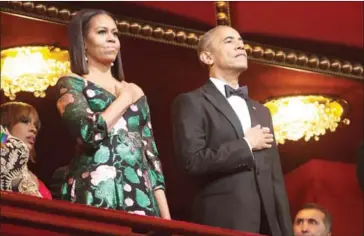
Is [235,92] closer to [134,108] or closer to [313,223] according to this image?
[134,108]

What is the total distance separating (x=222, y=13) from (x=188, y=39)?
0.20 m

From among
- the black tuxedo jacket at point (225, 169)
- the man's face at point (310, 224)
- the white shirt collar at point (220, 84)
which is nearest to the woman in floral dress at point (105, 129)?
the black tuxedo jacket at point (225, 169)

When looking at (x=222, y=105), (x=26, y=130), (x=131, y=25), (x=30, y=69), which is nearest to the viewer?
(x=222, y=105)

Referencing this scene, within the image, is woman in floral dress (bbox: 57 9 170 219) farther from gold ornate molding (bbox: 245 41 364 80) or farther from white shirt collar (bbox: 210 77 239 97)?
gold ornate molding (bbox: 245 41 364 80)

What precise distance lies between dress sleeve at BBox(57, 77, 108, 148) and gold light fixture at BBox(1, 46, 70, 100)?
68.2 inches

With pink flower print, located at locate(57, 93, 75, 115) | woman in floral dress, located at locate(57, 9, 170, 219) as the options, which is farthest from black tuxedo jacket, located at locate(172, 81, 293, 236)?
pink flower print, located at locate(57, 93, 75, 115)

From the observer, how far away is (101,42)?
11.5 feet

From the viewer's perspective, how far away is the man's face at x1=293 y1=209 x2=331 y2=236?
15.1ft

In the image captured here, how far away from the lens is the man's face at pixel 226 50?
12.0ft

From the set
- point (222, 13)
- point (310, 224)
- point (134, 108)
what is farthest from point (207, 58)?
point (222, 13)

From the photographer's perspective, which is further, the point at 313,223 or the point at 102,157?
the point at 313,223

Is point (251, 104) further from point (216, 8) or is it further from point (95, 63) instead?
point (216, 8)

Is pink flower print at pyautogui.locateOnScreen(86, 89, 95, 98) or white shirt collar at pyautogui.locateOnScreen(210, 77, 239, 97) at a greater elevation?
white shirt collar at pyautogui.locateOnScreen(210, 77, 239, 97)

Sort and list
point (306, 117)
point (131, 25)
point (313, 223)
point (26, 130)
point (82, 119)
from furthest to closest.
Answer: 1. point (306, 117)
2. point (131, 25)
3. point (313, 223)
4. point (26, 130)
5. point (82, 119)
